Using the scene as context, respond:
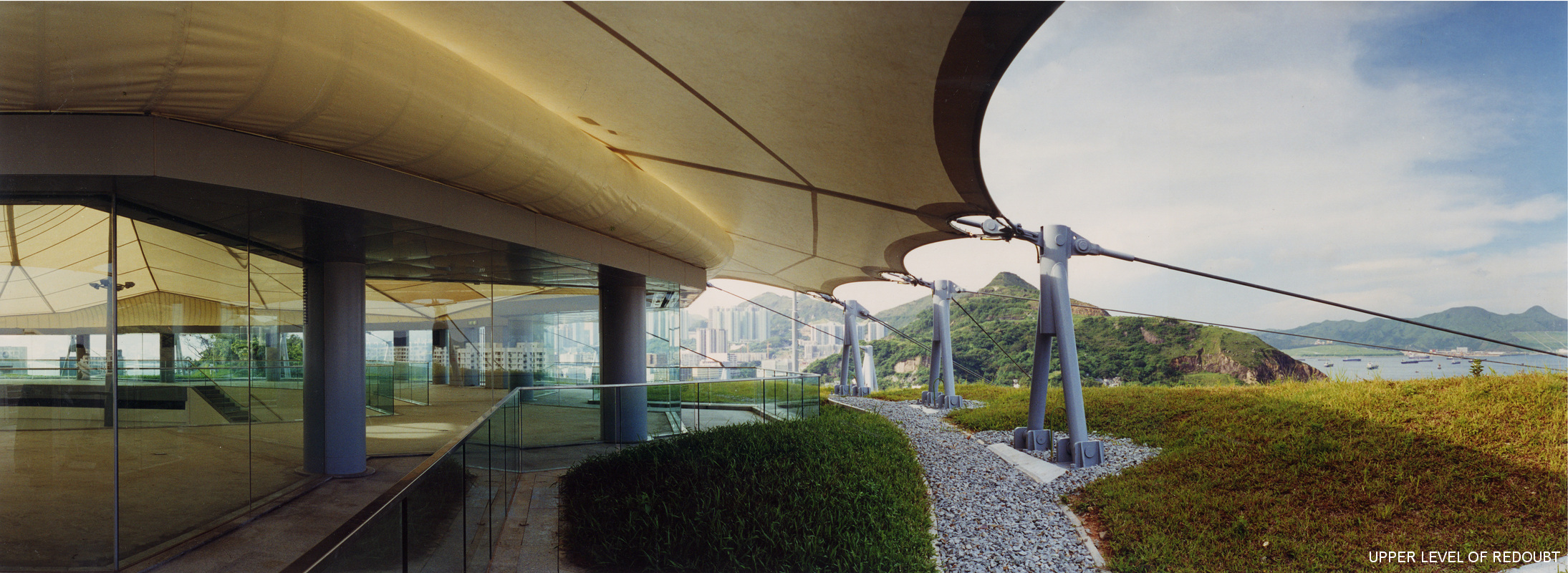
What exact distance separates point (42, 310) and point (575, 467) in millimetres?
4649

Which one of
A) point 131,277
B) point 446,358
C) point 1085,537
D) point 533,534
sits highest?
point 131,277

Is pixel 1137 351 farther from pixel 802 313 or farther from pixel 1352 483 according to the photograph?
pixel 802 313

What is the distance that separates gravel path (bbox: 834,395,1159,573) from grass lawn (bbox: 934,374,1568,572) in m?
0.38

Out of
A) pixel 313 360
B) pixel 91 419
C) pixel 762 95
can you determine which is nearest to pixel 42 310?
pixel 91 419

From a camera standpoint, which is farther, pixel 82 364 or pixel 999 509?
pixel 999 509

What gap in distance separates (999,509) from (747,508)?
9.36 feet

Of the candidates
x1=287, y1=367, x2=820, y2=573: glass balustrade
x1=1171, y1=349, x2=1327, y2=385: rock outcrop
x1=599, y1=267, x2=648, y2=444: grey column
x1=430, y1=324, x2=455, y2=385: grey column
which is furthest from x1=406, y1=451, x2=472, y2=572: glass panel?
x1=1171, y1=349, x2=1327, y2=385: rock outcrop

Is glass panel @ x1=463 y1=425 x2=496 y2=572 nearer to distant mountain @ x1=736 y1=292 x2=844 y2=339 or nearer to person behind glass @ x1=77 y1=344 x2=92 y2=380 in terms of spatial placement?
person behind glass @ x1=77 y1=344 x2=92 y2=380

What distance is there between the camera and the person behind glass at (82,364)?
485 centimetres

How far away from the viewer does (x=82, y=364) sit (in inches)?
192

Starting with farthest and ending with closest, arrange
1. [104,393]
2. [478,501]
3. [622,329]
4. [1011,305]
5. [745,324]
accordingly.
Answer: [745,324] → [1011,305] → [622,329] → [104,393] → [478,501]

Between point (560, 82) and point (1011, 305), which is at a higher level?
point (560, 82)

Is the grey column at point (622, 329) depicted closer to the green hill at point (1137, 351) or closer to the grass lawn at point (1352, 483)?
the grass lawn at point (1352, 483)

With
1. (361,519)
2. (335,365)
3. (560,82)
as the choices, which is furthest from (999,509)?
(335,365)
